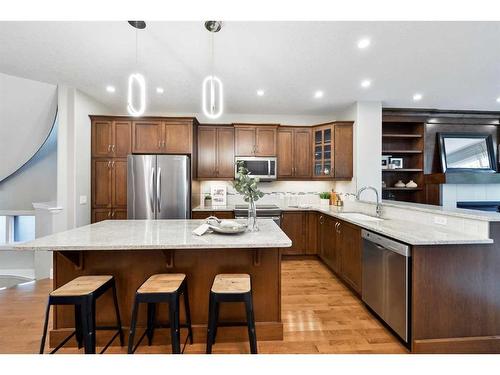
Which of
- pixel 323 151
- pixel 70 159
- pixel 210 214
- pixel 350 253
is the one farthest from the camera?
pixel 323 151

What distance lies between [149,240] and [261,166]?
295cm

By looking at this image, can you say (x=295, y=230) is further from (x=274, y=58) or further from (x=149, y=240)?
(x=149, y=240)

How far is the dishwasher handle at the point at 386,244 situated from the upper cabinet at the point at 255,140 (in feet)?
8.09

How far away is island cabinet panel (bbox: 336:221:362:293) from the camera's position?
2736 millimetres

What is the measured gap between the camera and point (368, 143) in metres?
4.14

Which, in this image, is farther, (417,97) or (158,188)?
(417,97)

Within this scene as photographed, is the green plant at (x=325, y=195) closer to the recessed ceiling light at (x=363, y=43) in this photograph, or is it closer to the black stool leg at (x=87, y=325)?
the recessed ceiling light at (x=363, y=43)

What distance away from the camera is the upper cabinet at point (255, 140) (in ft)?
14.7

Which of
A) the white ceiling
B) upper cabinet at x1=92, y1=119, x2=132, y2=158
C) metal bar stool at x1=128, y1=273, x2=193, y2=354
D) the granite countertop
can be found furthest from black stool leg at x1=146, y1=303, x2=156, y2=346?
upper cabinet at x1=92, y1=119, x2=132, y2=158

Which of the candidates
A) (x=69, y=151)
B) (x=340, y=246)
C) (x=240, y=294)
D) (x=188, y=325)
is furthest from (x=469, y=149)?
(x=69, y=151)

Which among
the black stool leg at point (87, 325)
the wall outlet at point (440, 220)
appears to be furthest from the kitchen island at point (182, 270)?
the wall outlet at point (440, 220)

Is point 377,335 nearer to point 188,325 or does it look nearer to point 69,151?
point 188,325

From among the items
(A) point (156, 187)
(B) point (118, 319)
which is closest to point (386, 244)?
(B) point (118, 319)

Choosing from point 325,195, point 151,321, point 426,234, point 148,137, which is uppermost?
point 148,137
